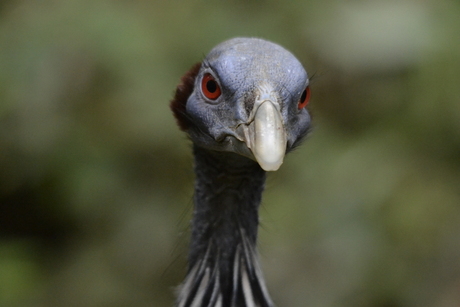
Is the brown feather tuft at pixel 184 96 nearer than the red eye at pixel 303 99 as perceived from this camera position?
No

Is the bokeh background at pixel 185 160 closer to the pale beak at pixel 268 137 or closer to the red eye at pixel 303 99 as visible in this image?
the red eye at pixel 303 99

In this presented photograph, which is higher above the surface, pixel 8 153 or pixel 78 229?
pixel 8 153

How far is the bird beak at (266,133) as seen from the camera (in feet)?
6.16

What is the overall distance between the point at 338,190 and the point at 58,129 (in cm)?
182

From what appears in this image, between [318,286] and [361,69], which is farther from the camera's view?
[361,69]

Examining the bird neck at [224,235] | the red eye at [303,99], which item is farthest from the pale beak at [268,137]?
the bird neck at [224,235]

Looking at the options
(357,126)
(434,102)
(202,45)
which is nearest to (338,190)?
(357,126)

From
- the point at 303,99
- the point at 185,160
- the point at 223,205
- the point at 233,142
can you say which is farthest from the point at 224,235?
the point at 185,160

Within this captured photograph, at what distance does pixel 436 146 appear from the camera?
4.39m

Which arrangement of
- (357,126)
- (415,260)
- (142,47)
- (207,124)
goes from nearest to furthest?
(207,124), (142,47), (415,260), (357,126)

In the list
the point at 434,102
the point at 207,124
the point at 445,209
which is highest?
the point at 434,102

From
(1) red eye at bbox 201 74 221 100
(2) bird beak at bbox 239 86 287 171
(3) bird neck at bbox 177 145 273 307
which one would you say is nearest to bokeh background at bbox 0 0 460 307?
(3) bird neck at bbox 177 145 273 307

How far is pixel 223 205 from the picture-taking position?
2420 mm

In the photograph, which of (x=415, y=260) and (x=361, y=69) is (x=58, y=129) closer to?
(x=361, y=69)
